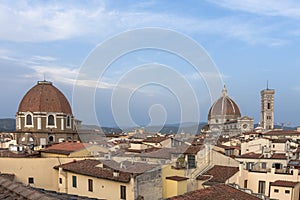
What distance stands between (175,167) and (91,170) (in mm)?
4144

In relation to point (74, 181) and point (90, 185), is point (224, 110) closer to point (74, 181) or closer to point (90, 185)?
point (74, 181)

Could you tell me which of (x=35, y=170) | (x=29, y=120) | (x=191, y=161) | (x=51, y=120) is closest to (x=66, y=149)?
A: (x=35, y=170)

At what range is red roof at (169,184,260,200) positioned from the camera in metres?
10.6

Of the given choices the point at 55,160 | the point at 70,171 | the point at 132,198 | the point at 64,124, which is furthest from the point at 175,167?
the point at 64,124

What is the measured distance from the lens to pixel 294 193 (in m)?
15.7

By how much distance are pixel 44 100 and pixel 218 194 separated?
2652 cm

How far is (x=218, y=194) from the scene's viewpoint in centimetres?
1114

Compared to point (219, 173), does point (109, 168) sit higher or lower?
higher

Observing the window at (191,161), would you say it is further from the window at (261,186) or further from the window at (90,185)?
the window at (90,185)

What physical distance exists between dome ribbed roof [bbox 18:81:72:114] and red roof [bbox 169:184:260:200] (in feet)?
82.8

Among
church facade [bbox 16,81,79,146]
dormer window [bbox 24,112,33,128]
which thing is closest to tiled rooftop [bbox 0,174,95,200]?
church facade [bbox 16,81,79,146]

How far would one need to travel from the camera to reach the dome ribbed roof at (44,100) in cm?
3331

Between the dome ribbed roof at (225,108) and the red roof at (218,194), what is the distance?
57.9 meters

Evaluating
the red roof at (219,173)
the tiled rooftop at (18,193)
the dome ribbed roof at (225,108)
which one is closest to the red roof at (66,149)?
the red roof at (219,173)
